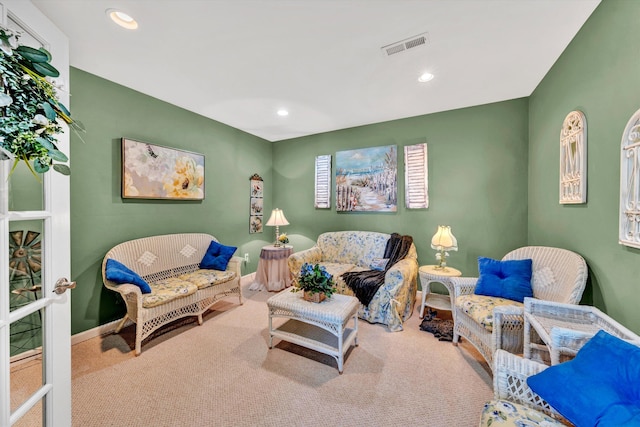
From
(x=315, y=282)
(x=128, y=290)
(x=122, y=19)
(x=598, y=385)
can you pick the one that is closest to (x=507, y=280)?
(x=598, y=385)

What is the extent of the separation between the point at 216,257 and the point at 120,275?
1106 millimetres

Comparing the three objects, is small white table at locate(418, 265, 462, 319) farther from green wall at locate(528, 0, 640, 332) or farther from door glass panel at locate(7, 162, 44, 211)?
door glass panel at locate(7, 162, 44, 211)

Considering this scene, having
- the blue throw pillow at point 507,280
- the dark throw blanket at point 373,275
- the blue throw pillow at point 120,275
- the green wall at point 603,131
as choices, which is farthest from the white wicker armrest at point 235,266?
the green wall at point 603,131

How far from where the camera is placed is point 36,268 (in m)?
1.10

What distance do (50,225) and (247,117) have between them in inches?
115

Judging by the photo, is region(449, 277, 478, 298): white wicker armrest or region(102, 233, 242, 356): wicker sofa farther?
region(449, 277, 478, 298): white wicker armrest

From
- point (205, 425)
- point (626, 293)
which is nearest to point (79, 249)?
point (205, 425)

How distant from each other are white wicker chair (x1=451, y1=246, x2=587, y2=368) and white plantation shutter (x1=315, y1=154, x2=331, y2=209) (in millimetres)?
2535

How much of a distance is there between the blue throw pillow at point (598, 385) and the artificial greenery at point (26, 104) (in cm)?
206

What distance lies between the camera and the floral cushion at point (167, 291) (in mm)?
2248

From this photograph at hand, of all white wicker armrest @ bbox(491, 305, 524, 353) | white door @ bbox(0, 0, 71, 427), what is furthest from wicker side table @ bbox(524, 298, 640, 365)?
white door @ bbox(0, 0, 71, 427)

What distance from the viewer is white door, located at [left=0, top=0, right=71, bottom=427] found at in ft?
3.03

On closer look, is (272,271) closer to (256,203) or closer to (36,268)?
(256,203)

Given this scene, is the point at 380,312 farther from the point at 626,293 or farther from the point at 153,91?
the point at 153,91
